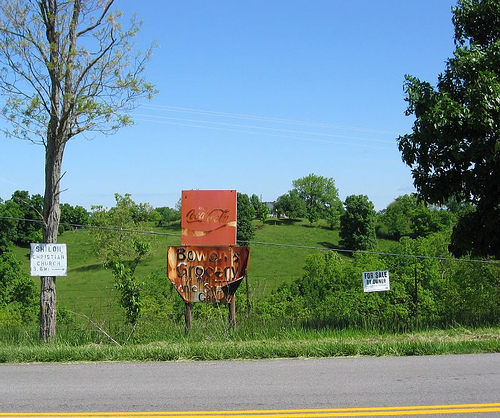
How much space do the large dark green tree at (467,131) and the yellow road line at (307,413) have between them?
6.28 metres

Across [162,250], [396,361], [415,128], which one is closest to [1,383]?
[396,361]

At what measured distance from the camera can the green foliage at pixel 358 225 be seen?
277 ft

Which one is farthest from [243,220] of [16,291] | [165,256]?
[16,291]

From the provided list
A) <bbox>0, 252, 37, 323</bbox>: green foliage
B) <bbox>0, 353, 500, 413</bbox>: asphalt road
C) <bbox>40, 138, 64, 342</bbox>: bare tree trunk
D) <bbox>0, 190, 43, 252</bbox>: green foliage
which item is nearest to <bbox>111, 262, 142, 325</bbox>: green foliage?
<bbox>40, 138, 64, 342</bbox>: bare tree trunk

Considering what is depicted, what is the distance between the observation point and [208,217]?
460 inches

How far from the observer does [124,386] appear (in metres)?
7.18

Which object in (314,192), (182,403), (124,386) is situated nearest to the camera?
(182,403)

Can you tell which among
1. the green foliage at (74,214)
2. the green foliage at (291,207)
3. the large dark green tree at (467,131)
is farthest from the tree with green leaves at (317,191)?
the large dark green tree at (467,131)

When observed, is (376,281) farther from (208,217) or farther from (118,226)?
(118,226)

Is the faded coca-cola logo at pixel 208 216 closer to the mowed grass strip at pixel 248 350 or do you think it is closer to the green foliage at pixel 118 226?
the mowed grass strip at pixel 248 350

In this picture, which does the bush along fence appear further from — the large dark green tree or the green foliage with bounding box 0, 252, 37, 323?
the large dark green tree

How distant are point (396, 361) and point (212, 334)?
11.8 ft

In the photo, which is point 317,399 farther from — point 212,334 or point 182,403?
point 212,334

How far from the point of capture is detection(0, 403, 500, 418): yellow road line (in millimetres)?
5762
